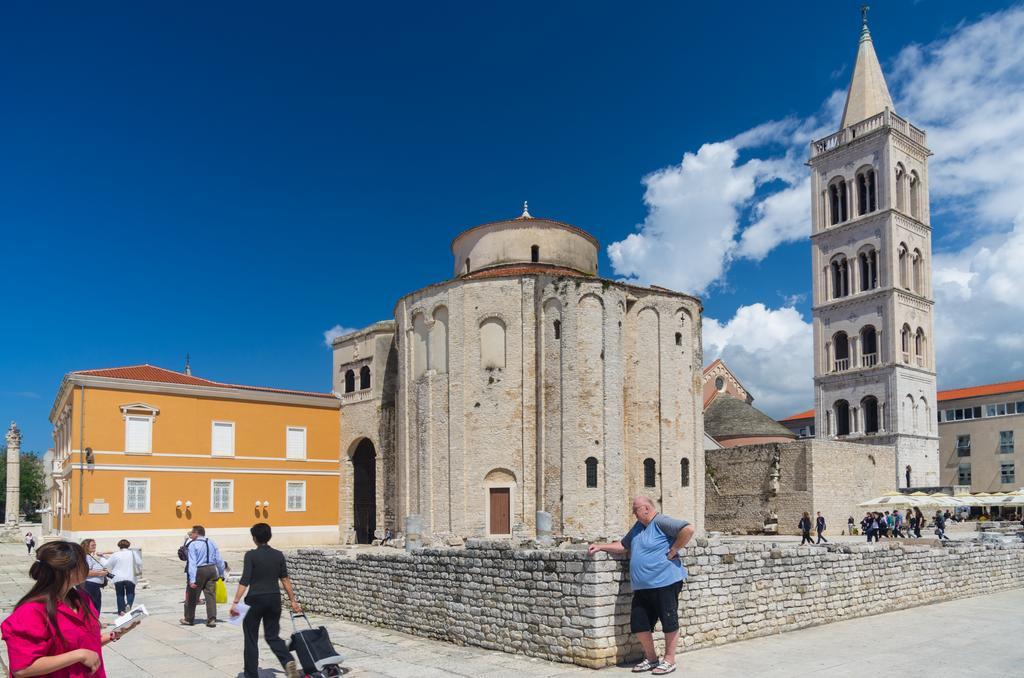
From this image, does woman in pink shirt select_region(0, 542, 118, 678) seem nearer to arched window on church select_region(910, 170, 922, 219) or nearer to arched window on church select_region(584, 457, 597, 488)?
arched window on church select_region(584, 457, 597, 488)

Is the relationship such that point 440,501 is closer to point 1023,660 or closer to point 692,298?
point 692,298

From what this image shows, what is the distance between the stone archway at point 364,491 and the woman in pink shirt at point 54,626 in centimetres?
3359

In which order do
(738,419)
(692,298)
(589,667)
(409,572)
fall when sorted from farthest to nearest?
(738,419)
(692,298)
(409,572)
(589,667)

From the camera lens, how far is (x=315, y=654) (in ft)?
26.2

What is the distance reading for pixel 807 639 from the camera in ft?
34.4

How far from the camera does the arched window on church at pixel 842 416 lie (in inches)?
1987

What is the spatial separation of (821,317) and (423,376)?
101 feet

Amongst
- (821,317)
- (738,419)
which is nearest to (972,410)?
(821,317)

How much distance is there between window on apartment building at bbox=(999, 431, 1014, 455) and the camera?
5533cm

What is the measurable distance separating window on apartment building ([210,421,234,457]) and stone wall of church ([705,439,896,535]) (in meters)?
21.6

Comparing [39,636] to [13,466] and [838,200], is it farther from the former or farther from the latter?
[838,200]

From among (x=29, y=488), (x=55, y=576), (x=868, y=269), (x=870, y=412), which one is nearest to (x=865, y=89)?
(x=868, y=269)

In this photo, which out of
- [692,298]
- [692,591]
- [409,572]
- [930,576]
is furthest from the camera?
[692,298]

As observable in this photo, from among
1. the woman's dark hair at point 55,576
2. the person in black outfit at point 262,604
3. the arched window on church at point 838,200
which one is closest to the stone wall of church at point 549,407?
the person in black outfit at point 262,604
